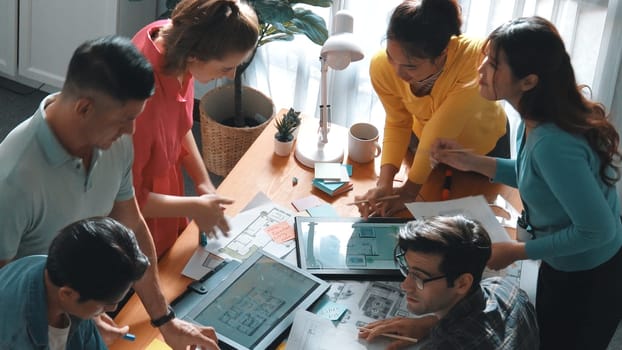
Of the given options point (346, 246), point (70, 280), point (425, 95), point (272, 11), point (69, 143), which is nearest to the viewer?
point (70, 280)

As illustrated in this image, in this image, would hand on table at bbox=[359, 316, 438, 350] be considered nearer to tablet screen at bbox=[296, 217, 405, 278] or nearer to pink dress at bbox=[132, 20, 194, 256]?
tablet screen at bbox=[296, 217, 405, 278]

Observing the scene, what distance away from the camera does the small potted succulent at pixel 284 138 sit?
2.36m

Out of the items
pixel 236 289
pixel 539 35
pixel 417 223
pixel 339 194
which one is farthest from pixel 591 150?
pixel 236 289

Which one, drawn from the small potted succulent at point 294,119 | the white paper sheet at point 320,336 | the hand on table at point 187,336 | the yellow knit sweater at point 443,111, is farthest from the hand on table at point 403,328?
the small potted succulent at point 294,119

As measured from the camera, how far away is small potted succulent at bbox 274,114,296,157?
7.74 ft

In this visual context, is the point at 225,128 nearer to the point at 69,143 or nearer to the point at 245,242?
the point at 245,242

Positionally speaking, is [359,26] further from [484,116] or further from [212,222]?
[212,222]

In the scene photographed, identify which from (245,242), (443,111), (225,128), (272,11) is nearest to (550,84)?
(443,111)

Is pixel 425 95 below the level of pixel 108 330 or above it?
above

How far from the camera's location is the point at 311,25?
122 inches

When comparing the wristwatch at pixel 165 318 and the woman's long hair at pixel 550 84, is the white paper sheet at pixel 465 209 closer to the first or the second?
the woman's long hair at pixel 550 84

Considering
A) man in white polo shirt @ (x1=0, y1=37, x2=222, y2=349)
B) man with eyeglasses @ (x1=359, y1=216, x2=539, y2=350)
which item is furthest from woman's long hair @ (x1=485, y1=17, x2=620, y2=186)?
man in white polo shirt @ (x1=0, y1=37, x2=222, y2=349)

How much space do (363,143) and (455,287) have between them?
82cm

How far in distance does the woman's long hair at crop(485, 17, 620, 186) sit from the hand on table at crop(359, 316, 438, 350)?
21.7 inches
